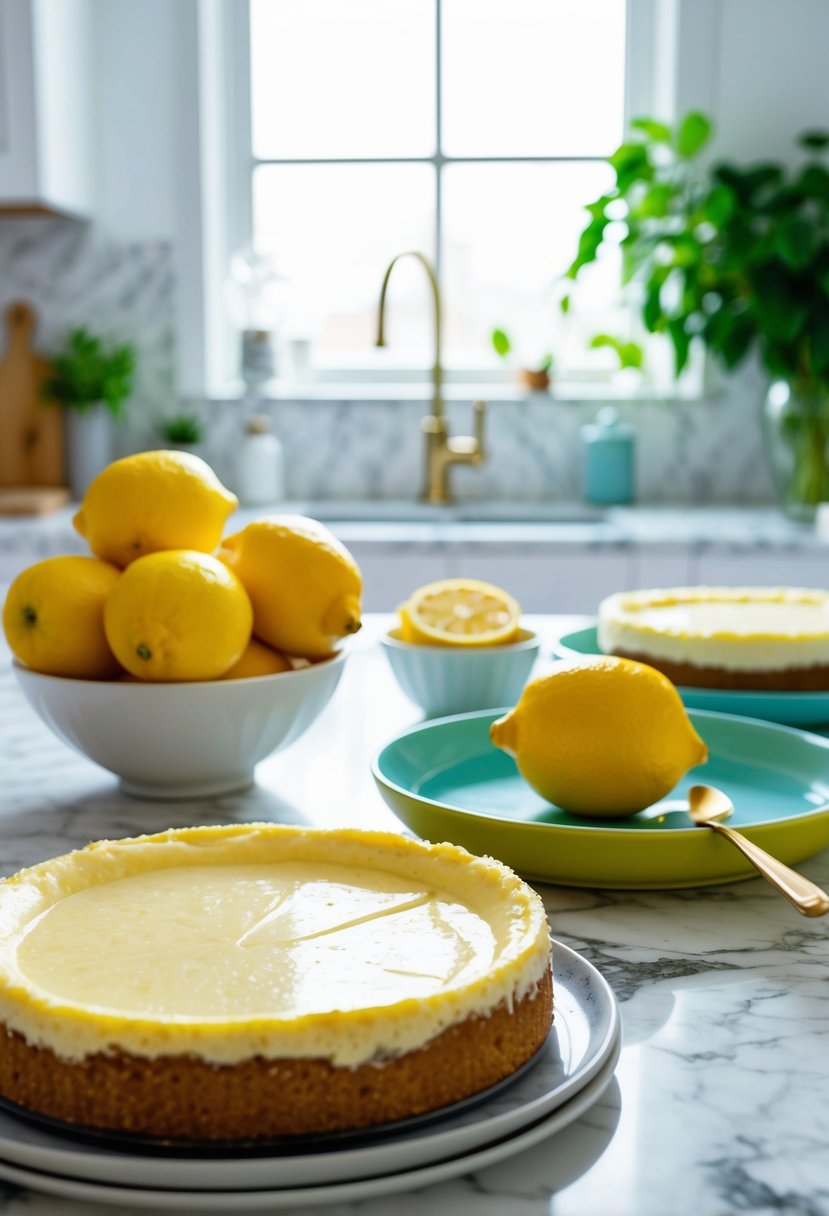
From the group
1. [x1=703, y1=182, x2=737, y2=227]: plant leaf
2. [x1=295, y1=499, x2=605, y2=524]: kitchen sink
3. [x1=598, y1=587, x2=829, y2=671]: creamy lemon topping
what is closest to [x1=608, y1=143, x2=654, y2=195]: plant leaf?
[x1=703, y1=182, x2=737, y2=227]: plant leaf

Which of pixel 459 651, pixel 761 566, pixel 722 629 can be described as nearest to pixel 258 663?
pixel 459 651

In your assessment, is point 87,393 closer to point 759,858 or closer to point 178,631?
point 178,631

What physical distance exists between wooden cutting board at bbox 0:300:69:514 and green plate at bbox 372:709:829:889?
8.66 ft

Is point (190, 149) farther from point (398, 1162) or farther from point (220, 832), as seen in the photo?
point (398, 1162)

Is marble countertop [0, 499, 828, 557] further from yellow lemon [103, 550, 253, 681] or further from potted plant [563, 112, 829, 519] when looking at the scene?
yellow lemon [103, 550, 253, 681]

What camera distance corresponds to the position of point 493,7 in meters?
3.52

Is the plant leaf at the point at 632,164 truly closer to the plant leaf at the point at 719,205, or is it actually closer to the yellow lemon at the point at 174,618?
the plant leaf at the point at 719,205

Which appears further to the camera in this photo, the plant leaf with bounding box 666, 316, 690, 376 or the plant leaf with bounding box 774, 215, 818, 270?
the plant leaf with bounding box 666, 316, 690, 376

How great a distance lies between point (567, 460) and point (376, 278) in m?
0.73

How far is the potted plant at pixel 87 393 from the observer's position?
333cm

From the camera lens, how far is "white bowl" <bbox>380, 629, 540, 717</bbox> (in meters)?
1.17

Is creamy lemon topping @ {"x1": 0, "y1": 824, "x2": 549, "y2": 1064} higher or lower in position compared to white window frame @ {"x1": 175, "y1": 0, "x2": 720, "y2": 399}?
lower

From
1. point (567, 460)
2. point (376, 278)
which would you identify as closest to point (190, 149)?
point (376, 278)

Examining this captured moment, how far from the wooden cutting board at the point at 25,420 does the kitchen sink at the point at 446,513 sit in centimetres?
67
